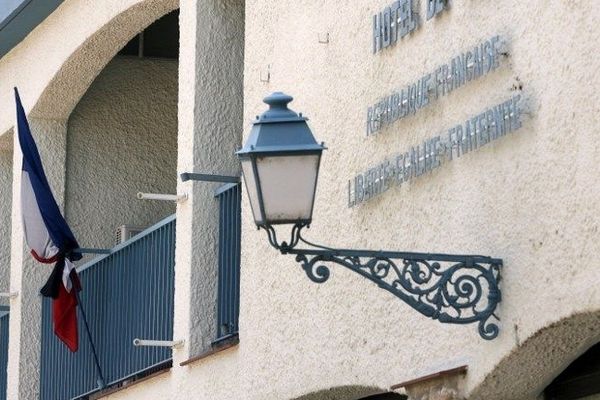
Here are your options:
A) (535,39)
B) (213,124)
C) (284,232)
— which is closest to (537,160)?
(535,39)

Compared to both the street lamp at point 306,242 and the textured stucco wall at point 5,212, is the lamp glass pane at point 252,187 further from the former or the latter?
the textured stucco wall at point 5,212

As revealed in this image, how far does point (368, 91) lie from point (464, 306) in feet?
6.38

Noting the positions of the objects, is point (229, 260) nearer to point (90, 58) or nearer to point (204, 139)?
point (204, 139)

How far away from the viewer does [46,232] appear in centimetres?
1368

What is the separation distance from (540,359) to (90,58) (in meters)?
7.08

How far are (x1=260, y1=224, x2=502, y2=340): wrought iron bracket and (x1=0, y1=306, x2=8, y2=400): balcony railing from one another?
8.39 metres

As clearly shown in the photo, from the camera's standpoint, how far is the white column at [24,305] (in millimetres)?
15031

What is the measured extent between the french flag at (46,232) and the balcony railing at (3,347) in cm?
256

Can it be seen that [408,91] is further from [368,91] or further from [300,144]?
[300,144]

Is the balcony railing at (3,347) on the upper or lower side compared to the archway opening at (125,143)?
lower

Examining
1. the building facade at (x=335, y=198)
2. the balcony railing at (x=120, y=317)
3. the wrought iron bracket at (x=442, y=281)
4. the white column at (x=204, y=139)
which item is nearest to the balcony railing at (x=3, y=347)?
the building facade at (x=335, y=198)

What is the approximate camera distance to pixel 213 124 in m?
12.1

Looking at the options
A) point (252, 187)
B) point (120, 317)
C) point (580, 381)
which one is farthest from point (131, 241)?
point (252, 187)

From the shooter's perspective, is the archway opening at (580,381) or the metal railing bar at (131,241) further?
the metal railing bar at (131,241)
